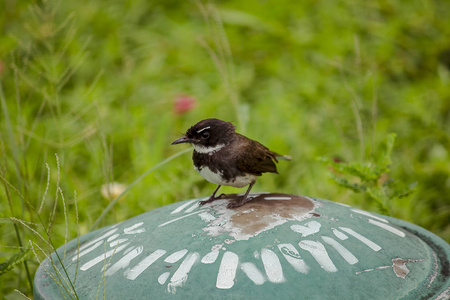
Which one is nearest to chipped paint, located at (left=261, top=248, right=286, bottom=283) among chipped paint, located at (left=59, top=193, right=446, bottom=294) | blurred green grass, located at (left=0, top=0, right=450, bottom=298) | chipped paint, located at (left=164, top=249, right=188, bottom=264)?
chipped paint, located at (left=59, top=193, right=446, bottom=294)

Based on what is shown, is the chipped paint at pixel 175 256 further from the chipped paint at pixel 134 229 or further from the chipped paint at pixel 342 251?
the chipped paint at pixel 342 251

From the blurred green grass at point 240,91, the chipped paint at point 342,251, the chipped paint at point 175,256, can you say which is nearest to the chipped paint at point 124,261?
the chipped paint at point 175,256

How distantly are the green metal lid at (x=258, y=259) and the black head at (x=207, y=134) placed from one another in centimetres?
22

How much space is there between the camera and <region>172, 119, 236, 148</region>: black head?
1.91m

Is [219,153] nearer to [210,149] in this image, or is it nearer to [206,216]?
[210,149]

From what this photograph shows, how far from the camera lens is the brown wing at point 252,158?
194cm

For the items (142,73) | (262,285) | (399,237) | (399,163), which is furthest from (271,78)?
(262,285)

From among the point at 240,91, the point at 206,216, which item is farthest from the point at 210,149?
the point at 240,91

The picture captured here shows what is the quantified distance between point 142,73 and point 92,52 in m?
0.66

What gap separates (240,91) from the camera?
5000 millimetres

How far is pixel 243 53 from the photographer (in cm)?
545

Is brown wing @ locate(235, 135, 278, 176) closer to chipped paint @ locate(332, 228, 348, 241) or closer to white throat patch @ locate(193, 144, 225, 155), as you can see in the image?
white throat patch @ locate(193, 144, 225, 155)

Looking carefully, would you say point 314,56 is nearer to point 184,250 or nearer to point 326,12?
point 326,12

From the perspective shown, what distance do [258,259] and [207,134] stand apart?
55 centimetres
